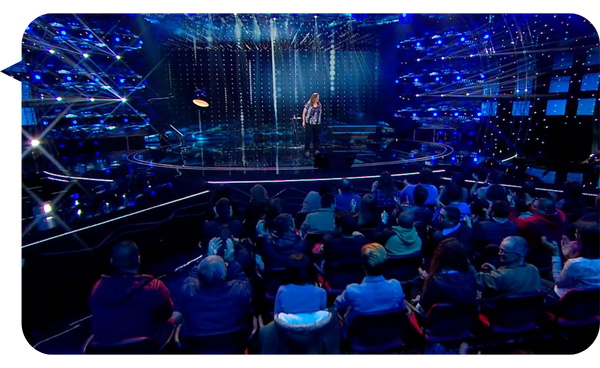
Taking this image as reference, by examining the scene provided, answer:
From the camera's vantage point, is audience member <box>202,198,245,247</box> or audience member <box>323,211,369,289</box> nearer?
audience member <box>323,211,369,289</box>

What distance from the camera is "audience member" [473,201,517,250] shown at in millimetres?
3229

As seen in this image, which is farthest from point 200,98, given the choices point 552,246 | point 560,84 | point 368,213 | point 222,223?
point 560,84

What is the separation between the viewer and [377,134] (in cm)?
1344

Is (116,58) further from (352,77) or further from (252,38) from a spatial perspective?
(352,77)

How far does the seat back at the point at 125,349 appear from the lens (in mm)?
1993

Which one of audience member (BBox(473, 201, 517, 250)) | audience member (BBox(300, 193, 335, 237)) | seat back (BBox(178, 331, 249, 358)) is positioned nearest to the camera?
seat back (BBox(178, 331, 249, 358))

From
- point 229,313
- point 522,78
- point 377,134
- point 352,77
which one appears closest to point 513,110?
point 522,78

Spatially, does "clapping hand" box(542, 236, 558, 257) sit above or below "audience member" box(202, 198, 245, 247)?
→ below

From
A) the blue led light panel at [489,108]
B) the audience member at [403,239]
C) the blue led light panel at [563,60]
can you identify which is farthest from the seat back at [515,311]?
the blue led light panel at [489,108]

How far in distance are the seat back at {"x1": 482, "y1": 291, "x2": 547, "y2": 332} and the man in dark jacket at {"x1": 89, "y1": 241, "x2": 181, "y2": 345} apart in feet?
7.42

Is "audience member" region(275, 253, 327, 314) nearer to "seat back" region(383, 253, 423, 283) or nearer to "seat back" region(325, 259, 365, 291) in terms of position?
"seat back" region(325, 259, 365, 291)

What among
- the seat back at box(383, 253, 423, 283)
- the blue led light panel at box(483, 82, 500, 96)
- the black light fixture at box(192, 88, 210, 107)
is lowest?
the seat back at box(383, 253, 423, 283)

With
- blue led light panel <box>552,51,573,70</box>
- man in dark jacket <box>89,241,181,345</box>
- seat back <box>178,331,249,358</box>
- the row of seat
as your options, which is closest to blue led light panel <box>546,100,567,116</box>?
blue led light panel <box>552,51,573,70</box>

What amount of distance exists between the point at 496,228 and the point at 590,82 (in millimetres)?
7954
